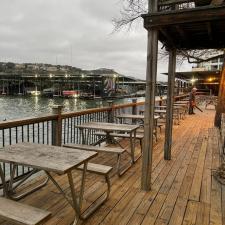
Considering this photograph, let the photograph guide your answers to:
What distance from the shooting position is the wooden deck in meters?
3.27

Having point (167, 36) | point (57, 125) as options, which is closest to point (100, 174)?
point (57, 125)

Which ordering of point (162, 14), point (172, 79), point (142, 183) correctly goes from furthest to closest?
point (172, 79), point (142, 183), point (162, 14)

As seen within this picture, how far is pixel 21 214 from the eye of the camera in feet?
7.23

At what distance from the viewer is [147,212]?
3.44m

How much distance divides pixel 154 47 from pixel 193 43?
2205mm

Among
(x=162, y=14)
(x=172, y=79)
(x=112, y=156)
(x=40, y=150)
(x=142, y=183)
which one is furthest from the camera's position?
(x=112, y=156)

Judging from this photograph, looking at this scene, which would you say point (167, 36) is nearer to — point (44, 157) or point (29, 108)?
point (44, 157)

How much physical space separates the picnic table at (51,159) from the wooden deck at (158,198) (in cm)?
34

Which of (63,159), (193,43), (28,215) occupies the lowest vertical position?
(28,215)

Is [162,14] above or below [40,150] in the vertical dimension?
above

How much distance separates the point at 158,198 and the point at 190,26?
2977 millimetres

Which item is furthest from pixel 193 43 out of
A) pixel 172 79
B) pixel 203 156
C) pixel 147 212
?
pixel 147 212

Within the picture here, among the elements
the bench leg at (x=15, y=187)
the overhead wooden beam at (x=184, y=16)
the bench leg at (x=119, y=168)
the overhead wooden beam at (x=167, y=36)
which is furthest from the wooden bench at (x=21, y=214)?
the overhead wooden beam at (x=167, y=36)

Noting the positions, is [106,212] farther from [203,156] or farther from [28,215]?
[203,156]
